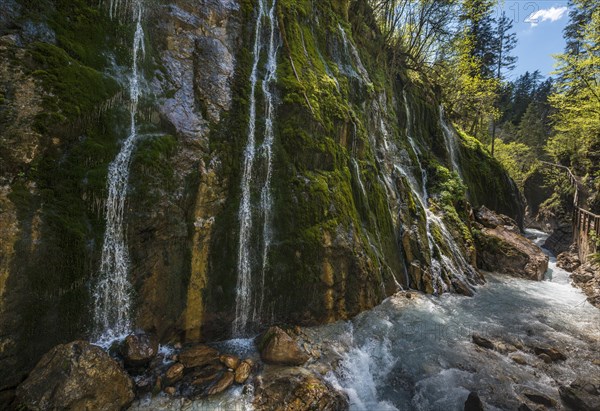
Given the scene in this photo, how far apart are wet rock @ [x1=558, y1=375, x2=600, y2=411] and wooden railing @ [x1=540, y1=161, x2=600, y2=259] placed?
9.87 m

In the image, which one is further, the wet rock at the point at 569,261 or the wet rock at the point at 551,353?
the wet rock at the point at 569,261

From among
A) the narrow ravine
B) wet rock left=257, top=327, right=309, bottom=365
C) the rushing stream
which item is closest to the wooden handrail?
the narrow ravine

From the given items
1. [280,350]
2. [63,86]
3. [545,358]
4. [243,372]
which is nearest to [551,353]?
[545,358]

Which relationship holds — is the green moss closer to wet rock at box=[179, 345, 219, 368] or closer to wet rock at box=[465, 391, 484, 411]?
wet rock at box=[179, 345, 219, 368]

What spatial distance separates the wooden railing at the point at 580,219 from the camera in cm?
1291

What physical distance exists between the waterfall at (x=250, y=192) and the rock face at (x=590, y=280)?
11761 millimetres

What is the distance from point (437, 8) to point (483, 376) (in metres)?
20.3

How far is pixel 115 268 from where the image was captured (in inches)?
226

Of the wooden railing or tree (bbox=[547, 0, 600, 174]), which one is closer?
the wooden railing

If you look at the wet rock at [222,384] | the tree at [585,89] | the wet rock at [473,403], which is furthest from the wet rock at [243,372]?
the tree at [585,89]

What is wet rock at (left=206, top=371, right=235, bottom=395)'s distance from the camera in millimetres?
5148

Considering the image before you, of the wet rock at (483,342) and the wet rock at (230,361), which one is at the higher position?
the wet rock at (230,361)

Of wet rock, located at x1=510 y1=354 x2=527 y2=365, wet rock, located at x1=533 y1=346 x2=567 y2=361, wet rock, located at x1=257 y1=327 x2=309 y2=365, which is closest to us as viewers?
wet rock, located at x1=257 y1=327 x2=309 y2=365

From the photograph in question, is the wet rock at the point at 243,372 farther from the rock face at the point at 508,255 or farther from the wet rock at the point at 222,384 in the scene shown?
the rock face at the point at 508,255
